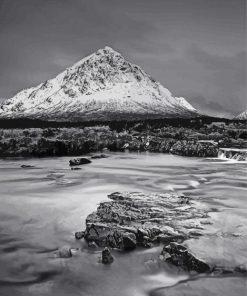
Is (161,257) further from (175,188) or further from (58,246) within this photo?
(175,188)

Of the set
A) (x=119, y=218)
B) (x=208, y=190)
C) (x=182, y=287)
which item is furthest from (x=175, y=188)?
(x=182, y=287)

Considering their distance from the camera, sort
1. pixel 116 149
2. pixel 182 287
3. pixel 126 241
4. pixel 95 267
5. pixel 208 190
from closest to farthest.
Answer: pixel 182 287, pixel 95 267, pixel 126 241, pixel 208 190, pixel 116 149

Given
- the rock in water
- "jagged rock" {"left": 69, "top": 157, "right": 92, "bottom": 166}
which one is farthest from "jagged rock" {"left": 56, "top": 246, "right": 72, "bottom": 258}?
"jagged rock" {"left": 69, "top": 157, "right": 92, "bottom": 166}

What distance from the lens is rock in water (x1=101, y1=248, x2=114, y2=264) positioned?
695 centimetres

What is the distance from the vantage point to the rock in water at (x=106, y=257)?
22.8 feet

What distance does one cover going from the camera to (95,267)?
22.4ft

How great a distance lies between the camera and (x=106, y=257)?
6984mm

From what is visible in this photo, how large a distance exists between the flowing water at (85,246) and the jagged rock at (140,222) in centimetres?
28

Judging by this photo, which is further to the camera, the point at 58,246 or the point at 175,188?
the point at 175,188

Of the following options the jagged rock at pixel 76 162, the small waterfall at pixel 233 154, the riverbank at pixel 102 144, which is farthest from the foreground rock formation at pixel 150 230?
the riverbank at pixel 102 144

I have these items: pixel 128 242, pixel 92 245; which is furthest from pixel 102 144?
pixel 128 242

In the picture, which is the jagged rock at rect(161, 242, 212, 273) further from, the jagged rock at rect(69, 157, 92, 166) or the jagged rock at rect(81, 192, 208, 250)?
the jagged rock at rect(69, 157, 92, 166)

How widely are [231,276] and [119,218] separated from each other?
290 cm

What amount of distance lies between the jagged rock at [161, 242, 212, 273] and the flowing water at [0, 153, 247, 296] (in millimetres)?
186
